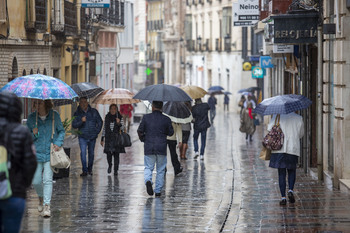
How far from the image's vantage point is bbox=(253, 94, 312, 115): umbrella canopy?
44.6 ft

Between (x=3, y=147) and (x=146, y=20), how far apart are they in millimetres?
95172

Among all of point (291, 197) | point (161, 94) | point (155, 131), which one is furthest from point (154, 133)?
point (291, 197)

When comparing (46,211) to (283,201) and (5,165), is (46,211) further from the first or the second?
(5,165)

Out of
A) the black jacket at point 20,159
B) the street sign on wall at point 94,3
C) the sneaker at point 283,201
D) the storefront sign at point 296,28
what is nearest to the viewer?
the black jacket at point 20,159

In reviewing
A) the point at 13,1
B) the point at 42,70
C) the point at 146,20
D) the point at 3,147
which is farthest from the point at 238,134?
the point at 146,20

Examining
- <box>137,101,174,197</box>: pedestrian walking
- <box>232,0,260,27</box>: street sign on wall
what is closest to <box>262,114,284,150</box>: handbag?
<box>137,101,174,197</box>: pedestrian walking

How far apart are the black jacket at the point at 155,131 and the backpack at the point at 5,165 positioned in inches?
293

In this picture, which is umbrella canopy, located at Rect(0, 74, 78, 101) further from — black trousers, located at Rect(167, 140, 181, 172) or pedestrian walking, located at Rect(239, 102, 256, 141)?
pedestrian walking, located at Rect(239, 102, 256, 141)

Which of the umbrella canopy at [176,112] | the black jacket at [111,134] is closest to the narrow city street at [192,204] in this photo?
the black jacket at [111,134]

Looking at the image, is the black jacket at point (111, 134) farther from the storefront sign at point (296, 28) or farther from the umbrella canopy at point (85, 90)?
the storefront sign at point (296, 28)

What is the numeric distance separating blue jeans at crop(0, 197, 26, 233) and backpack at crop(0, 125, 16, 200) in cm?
7

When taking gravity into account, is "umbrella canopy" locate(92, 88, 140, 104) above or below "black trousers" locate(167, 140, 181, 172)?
above

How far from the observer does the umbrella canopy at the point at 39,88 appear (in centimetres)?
1287

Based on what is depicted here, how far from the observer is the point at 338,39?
15.4m
